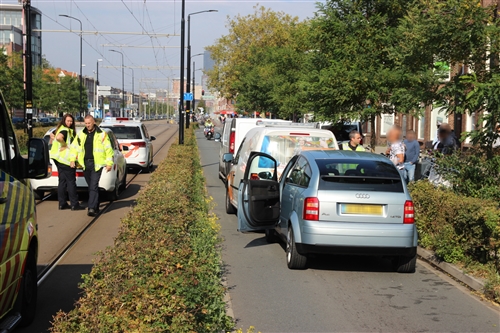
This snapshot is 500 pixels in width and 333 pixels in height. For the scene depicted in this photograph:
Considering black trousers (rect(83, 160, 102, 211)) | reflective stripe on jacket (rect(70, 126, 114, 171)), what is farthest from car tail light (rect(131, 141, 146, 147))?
black trousers (rect(83, 160, 102, 211))

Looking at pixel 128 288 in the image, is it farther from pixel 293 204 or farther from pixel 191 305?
pixel 293 204

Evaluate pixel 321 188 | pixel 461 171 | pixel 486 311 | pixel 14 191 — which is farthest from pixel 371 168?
pixel 14 191

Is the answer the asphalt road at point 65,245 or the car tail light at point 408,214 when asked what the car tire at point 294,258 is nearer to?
the car tail light at point 408,214

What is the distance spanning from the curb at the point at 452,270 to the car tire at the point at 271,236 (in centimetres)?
228

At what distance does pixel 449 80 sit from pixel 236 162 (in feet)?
15.5

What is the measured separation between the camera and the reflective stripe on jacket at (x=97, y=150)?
512 inches

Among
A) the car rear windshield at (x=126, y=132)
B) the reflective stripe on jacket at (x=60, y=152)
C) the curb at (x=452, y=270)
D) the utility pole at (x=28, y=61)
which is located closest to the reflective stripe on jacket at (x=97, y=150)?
the reflective stripe on jacket at (x=60, y=152)

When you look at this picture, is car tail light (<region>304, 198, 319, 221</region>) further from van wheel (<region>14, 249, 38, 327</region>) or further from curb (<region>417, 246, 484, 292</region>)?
van wheel (<region>14, 249, 38, 327</region>)

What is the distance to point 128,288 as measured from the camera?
4.14m

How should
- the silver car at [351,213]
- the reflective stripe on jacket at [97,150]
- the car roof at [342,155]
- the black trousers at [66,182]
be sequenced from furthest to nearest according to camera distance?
the black trousers at [66,182]
the reflective stripe on jacket at [97,150]
the car roof at [342,155]
the silver car at [351,213]

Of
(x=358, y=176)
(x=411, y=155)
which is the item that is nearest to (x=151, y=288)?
(x=358, y=176)

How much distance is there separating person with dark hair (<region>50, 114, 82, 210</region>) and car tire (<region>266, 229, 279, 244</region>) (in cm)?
458

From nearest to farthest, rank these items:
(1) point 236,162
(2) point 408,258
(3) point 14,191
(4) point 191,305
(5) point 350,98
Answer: (4) point 191,305 → (3) point 14,191 → (2) point 408,258 → (1) point 236,162 → (5) point 350,98

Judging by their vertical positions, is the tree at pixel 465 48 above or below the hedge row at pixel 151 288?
above
